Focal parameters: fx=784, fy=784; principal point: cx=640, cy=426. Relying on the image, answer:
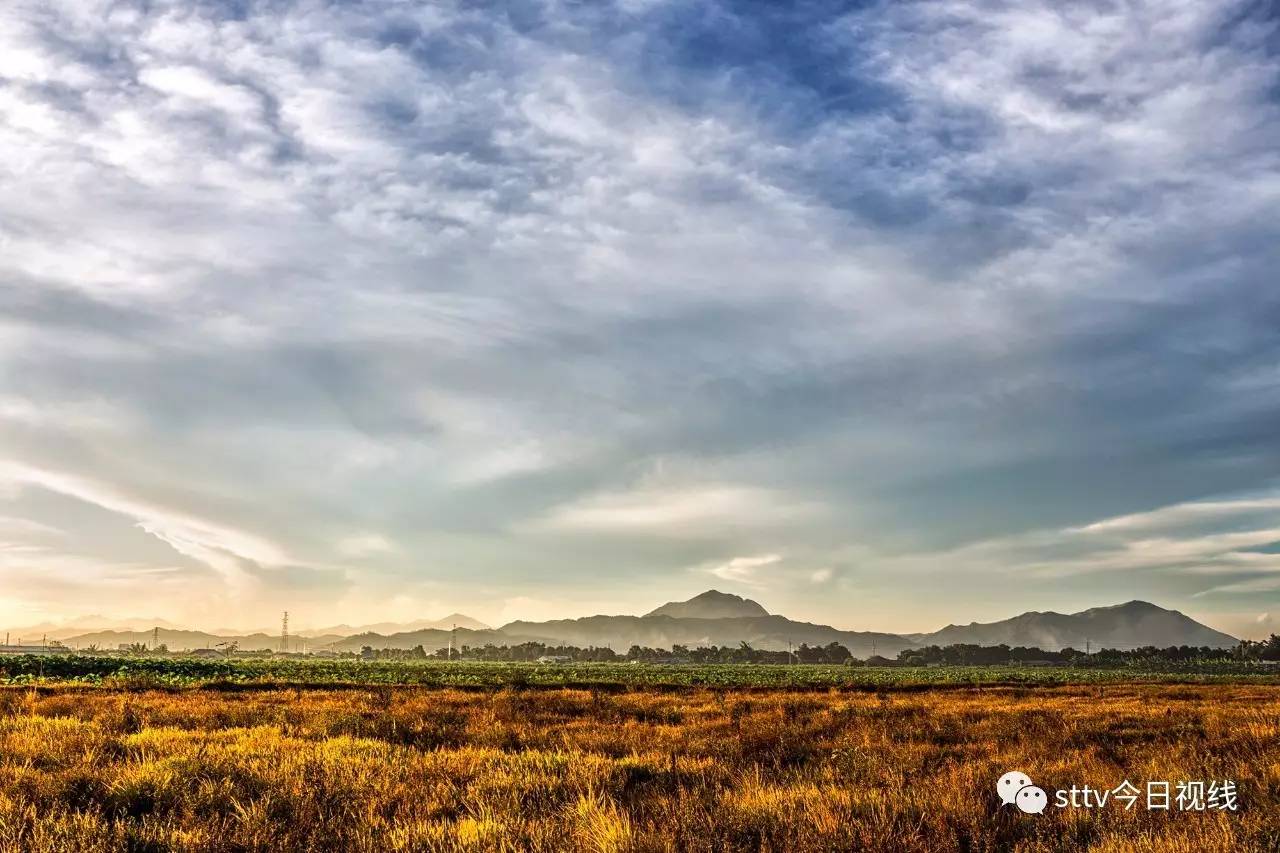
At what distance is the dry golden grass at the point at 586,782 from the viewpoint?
6832mm

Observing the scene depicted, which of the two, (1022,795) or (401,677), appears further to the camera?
(401,677)

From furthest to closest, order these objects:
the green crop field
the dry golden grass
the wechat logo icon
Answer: the green crop field → the wechat logo icon → the dry golden grass

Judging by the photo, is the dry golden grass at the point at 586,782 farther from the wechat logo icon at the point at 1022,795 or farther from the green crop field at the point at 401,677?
the green crop field at the point at 401,677

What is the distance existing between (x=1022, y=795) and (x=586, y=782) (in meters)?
4.94

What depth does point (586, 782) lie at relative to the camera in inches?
376

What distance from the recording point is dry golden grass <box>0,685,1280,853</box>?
6.83m

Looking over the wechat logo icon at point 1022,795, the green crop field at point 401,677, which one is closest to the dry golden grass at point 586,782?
the wechat logo icon at point 1022,795

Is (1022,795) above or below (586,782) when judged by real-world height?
above

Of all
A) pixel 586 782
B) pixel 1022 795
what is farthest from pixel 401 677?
pixel 1022 795

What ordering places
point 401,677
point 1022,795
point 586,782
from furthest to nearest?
Answer: point 401,677 < point 586,782 < point 1022,795

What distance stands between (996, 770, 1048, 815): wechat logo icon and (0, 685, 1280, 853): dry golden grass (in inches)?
8.1

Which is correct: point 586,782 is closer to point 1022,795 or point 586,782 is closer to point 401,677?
point 1022,795

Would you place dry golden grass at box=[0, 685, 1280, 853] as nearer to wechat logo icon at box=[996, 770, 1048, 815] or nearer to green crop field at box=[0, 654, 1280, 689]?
wechat logo icon at box=[996, 770, 1048, 815]

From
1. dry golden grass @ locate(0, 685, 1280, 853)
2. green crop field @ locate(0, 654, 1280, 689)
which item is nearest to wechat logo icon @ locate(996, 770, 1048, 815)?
dry golden grass @ locate(0, 685, 1280, 853)
